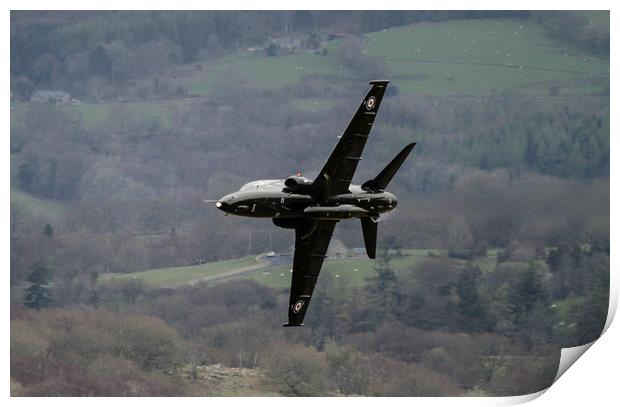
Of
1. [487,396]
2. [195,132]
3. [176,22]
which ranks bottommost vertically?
[487,396]

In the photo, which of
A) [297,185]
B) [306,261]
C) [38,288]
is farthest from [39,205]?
[297,185]

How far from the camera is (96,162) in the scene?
12794cm

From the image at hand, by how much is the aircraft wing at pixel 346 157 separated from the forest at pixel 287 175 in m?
46.1

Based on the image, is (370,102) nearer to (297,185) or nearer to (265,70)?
(297,185)

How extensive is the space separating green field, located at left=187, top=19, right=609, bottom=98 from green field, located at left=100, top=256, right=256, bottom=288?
21.5m

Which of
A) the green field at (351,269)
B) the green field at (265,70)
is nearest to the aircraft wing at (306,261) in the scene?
the green field at (351,269)

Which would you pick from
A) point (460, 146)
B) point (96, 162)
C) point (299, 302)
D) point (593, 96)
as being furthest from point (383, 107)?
point (299, 302)

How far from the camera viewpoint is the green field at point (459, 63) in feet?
391

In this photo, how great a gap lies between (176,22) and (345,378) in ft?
177

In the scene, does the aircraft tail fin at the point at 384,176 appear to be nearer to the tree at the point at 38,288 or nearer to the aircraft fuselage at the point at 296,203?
the aircraft fuselage at the point at 296,203

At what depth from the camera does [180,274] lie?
110 m

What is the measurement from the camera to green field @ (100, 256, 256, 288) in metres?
108

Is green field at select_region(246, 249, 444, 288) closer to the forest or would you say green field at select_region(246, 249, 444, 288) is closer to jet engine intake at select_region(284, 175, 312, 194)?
the forest
